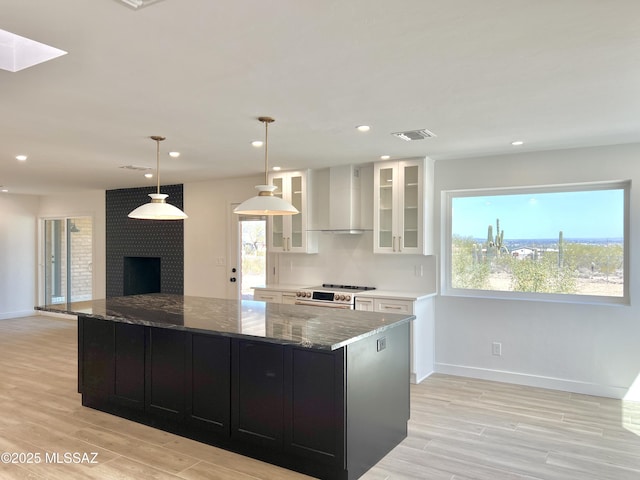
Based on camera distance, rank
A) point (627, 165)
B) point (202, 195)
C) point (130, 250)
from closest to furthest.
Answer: point (627, 165)
point (202, 195)
point (130, 250)

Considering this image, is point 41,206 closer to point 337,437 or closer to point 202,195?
point 202,195

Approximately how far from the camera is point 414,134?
3.97 m

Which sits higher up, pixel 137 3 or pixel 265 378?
pixel 137 3

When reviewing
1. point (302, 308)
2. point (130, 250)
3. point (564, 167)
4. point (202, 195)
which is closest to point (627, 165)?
point (564, 167)

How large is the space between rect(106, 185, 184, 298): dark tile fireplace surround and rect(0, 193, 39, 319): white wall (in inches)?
85.0

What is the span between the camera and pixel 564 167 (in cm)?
461

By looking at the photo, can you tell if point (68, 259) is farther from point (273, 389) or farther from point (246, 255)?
point (273, 389)

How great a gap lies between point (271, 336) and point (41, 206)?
8604 millimetres

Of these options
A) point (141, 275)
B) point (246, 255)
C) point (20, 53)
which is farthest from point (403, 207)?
point (141, 275)

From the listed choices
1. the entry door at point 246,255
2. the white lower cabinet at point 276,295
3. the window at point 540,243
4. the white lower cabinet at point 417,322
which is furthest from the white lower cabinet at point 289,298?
the window at point 540,243

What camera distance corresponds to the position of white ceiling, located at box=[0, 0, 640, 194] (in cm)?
190

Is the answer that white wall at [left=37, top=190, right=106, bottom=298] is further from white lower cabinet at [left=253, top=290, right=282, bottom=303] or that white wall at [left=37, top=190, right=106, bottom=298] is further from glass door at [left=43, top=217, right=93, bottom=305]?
white lower cabinet at [left=253, top=290, right=282, bottom=303]

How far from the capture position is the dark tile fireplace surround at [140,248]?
7.45m

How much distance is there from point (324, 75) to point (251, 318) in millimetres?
1804
